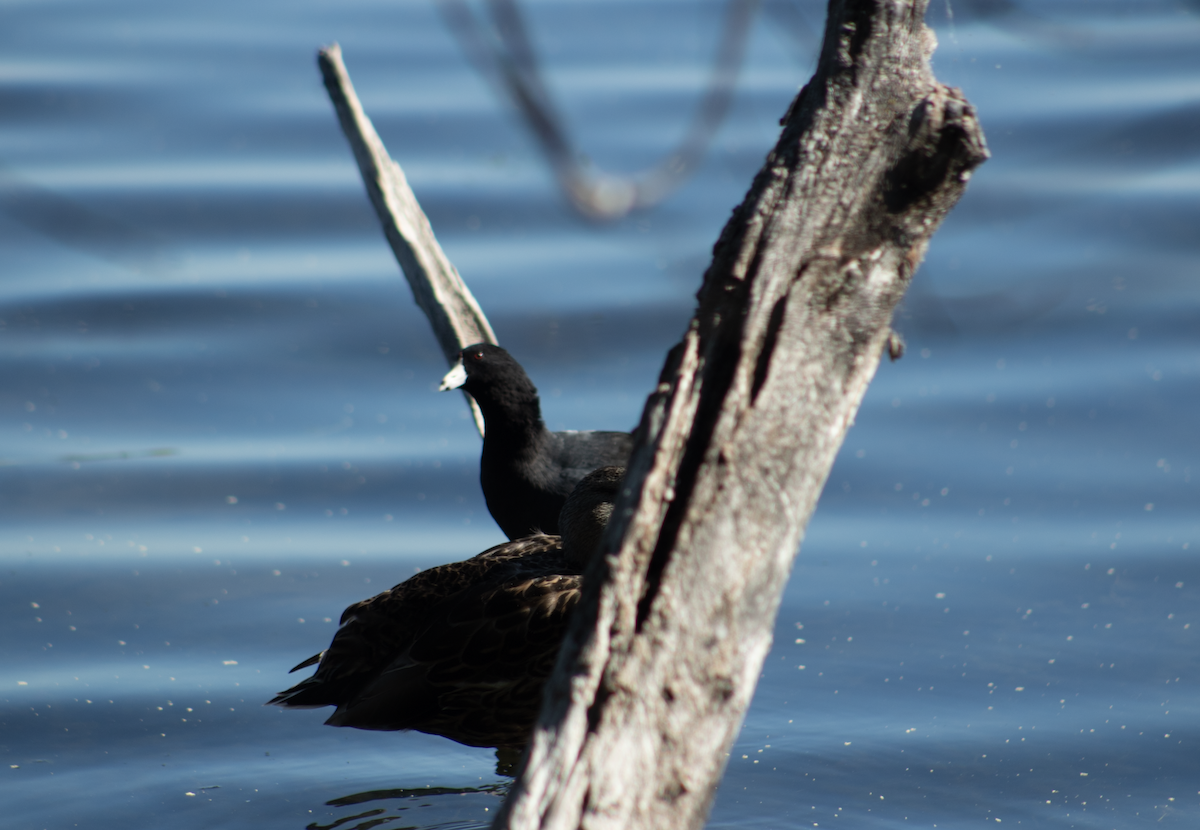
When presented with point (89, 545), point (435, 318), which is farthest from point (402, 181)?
point (89, 545)

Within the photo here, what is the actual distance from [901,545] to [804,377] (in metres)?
3.06

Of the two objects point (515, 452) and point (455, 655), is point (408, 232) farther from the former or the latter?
point (455, 655)

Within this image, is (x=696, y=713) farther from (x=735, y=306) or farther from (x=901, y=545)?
(x=901, y=545)

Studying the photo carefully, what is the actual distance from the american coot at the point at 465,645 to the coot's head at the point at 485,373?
729mm

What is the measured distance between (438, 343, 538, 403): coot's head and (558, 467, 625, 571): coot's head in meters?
0.71

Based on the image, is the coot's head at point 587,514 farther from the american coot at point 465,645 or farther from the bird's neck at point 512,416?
the bird's neck at point 512,416

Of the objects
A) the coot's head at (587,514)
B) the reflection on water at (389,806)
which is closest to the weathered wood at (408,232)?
the coot's head at (587,514)

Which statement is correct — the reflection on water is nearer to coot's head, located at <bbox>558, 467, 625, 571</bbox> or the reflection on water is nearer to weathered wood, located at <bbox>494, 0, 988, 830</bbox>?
coot's head, located at <bbox>558, 467, 625, 571</bbox>

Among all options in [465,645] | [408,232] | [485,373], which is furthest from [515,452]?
[465,645]

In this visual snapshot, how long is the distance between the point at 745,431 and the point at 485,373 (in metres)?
2.33

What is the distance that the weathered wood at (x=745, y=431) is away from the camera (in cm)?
134

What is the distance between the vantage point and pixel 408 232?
12.3ft

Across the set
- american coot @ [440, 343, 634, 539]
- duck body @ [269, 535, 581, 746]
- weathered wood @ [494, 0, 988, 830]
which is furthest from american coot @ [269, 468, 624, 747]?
weathered wood @ [494, 0, 988, 830]

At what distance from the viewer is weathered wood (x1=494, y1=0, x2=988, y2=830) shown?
134cm
